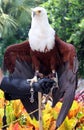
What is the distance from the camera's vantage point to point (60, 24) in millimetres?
4777

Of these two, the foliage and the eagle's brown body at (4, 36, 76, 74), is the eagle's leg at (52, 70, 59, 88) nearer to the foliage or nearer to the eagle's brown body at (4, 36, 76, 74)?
the eagle's brown body at (4, 36, 76, 74)

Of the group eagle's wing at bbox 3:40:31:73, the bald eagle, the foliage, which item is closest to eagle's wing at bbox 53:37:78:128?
the bald eagle

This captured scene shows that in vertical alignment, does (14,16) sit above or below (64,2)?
below

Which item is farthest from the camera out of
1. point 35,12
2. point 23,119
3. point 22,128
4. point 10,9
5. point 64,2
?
point 10,9

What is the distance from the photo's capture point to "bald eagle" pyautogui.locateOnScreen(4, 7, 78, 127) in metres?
1.87

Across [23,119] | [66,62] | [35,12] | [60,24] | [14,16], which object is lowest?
[14,16]

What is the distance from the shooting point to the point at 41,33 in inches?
74.4

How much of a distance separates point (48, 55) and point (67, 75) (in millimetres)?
132

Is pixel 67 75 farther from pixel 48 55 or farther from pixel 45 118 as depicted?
pixel 45 118

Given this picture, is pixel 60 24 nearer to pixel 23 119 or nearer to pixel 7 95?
pixel 23 119

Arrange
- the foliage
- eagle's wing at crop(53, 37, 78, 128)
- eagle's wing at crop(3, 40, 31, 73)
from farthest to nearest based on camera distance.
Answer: the foliage → eagle's wing at crop(3, 40, 31, 73) → eagle's wing at crop(53, 37, 78, 128)

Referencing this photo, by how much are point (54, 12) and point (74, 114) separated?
253cm

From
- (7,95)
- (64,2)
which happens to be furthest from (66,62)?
(64,2)

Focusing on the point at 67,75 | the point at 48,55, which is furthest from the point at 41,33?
the point at 67,75
